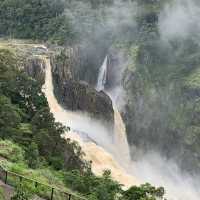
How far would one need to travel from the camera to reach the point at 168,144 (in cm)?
6003

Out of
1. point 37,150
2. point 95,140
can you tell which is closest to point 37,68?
point 95,140

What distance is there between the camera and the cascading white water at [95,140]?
148 feet

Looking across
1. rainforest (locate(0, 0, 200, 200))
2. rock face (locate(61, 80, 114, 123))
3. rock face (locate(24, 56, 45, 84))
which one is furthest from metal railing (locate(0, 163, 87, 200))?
rock face (locate(61, 80, 114, 123))

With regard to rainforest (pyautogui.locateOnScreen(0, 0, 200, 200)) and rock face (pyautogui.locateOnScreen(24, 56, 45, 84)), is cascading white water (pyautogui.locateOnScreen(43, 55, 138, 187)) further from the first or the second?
rock face (pyautogui.locateOnScreen(24, 56, 45, 84))

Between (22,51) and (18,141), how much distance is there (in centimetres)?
2416

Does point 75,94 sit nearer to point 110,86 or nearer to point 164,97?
point 110,86

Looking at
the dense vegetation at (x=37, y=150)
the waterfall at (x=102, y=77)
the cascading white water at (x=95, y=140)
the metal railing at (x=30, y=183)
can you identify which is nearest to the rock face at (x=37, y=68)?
the cascading white water at (x=95, y=140)

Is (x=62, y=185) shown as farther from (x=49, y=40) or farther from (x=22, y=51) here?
(x=49, y=40)

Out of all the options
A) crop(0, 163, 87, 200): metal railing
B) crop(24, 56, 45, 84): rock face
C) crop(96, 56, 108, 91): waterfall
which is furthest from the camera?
crop(96, 56, 108, 91): waterfall

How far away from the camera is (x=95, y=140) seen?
5044cm

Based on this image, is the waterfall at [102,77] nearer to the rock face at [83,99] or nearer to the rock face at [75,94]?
the rock face at [75,94]

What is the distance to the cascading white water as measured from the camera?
148 ft

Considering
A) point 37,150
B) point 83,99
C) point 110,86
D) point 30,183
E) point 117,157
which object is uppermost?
point 110,86

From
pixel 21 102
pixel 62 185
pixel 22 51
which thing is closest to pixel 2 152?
pixel 62 185
